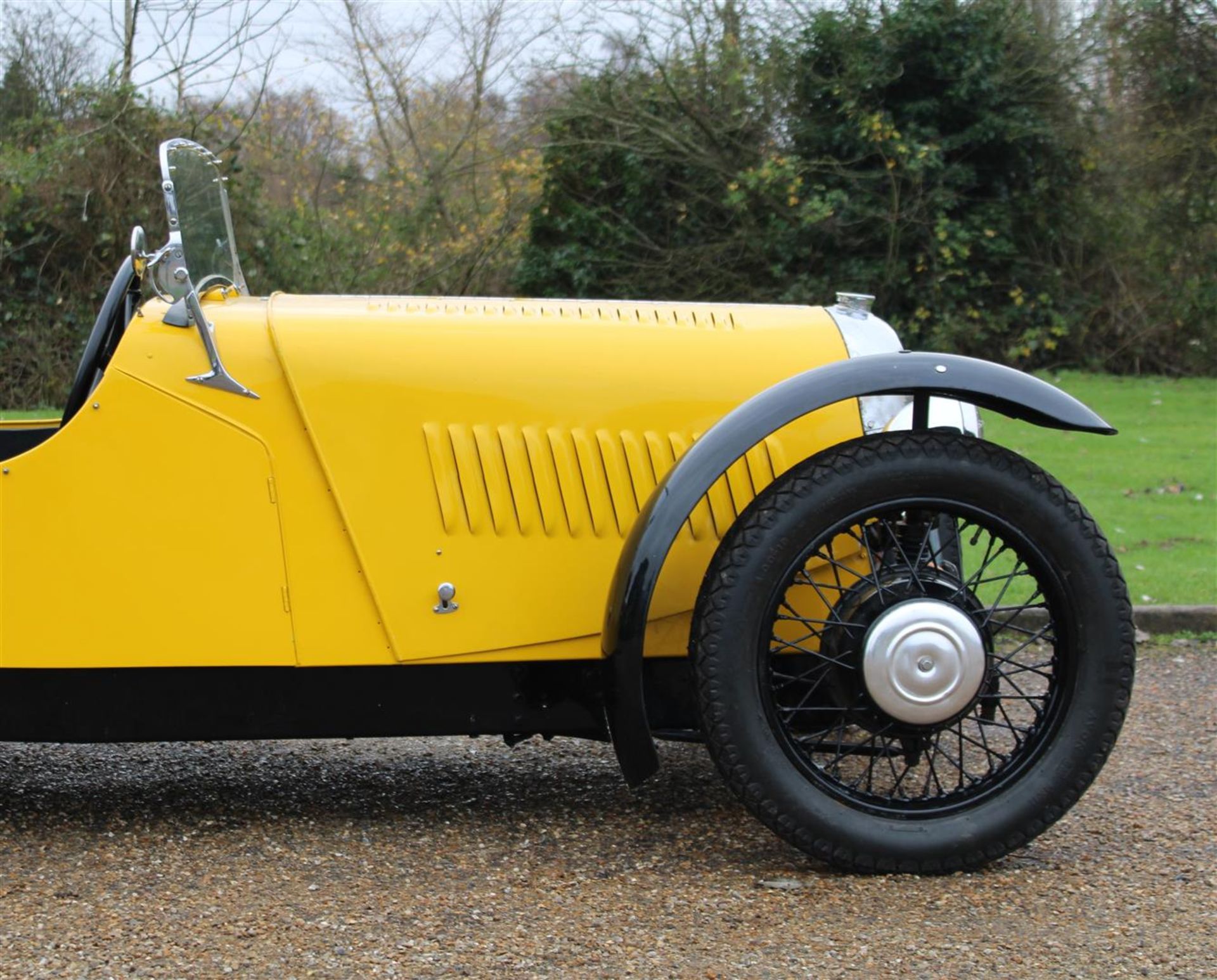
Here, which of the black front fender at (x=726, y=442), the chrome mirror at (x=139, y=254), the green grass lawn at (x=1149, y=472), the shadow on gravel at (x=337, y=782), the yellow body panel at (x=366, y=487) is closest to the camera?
the black front fender at (x=726, y=442)

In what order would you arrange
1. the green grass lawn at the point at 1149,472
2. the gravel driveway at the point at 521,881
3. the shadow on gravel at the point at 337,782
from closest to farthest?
the gravel driveway at the point at 521,881 → the shadow on gravel at the point at 337,782 → the green grass lawn at the point at 1149,472

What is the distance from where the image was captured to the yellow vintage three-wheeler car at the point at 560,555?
2709mm

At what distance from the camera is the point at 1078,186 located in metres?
13.5

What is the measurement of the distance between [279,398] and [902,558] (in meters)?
1.38

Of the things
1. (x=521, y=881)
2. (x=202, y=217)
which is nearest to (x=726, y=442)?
(x=521, y=881)

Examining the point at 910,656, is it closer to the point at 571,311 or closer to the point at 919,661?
the point at 919,661

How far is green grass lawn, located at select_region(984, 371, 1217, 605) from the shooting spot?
5844mm

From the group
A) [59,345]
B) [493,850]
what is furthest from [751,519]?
[59,345]

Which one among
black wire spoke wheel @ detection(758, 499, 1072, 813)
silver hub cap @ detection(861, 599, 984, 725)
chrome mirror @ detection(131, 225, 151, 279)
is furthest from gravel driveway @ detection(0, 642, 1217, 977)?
chrome mirror @ detection(131, 225, 151, 279)

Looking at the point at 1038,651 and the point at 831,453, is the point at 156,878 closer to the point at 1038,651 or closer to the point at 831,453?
the point at 831,453

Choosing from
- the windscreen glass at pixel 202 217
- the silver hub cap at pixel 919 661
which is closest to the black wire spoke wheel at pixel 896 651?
the silver hub cap at pixel 919 661

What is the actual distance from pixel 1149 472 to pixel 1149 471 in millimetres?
50

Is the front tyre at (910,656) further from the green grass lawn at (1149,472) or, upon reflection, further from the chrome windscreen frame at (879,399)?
the green grass lawn at (1149,472)

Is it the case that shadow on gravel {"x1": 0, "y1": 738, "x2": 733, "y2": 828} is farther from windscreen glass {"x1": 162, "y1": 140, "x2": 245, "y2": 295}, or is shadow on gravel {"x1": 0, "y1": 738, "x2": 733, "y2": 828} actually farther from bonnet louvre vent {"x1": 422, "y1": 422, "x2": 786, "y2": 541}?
windscreen glass {"x1": 162, "y1": 140, "x2": 245, "y2": 295}
